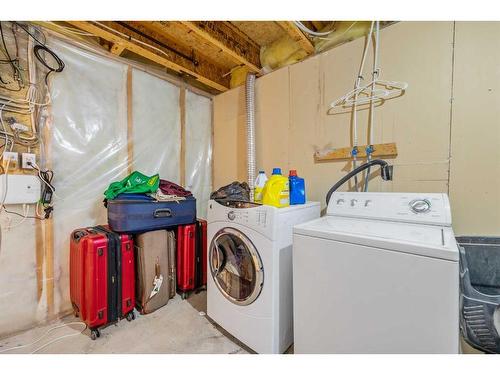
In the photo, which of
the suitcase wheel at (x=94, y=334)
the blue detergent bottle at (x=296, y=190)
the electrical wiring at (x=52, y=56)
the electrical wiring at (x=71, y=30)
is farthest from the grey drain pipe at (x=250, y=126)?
the suitcase wheel at (x=94, y=334)

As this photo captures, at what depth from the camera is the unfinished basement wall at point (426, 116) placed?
1.21m

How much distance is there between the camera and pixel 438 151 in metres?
1.32

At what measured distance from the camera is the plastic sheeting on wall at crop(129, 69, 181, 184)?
2.01m

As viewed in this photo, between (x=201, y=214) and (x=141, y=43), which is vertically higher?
(x=141, y=43)

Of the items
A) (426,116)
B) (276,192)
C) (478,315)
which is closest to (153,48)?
(276,192)

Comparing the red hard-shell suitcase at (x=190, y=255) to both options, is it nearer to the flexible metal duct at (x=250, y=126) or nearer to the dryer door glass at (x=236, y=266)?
the dryer door glass at (x=236, y=266)

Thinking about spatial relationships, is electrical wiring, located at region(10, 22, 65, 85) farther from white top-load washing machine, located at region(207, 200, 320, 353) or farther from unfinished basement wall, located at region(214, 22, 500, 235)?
unfinished basement wall, located at region(214, 22, 500, 235)

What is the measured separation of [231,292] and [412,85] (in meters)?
1.81

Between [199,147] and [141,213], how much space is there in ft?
3.98

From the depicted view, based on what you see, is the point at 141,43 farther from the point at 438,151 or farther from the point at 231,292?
the point at 438,151

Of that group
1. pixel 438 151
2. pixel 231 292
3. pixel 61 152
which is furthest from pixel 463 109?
pixel 61 152

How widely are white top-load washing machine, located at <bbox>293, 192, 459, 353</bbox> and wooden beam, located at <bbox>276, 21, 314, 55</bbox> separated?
54.0 inches

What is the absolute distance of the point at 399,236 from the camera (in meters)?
0.88

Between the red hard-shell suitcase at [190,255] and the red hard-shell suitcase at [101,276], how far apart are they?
38cm
